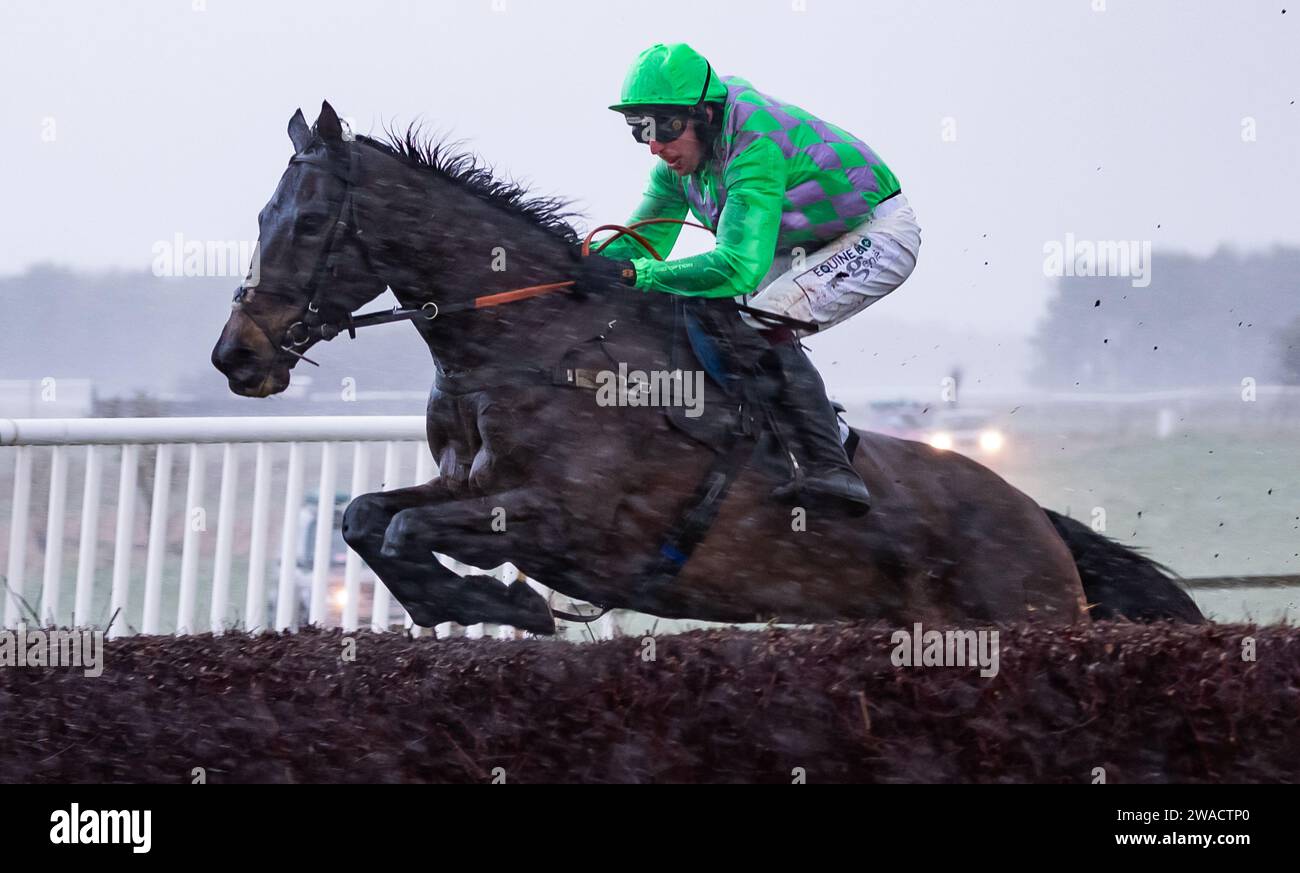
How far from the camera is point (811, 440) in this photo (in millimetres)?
2855

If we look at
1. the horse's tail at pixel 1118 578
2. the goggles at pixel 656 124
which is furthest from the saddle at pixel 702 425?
the horse's tail at pixel 1118 578

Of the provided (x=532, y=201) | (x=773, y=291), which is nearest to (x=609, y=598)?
(x=773, y=291)

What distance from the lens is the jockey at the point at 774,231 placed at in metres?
Result: 2.79

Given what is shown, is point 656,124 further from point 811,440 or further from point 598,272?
point 811,440

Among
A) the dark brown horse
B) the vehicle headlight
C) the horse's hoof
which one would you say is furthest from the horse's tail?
the vehicle headlight

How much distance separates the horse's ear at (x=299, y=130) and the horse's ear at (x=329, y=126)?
0.20 ft

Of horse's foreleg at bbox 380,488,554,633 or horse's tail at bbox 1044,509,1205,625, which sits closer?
horse's foreleg at bbox 380,488,554,633

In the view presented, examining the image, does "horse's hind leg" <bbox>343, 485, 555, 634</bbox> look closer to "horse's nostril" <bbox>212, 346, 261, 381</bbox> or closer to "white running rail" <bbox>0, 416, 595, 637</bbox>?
"horse's nostril" <bbox>212, 346, 261, 381</bbox>

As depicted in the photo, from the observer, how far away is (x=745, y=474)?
2.91m

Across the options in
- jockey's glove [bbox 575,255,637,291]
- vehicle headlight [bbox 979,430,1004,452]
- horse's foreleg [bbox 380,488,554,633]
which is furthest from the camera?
vehicle headlight [bbox 979,430,1004,452]

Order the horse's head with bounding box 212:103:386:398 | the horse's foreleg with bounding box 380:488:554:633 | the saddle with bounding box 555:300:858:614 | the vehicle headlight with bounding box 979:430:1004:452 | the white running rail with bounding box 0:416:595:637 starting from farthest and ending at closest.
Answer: the vehicle headlight with bounding box 979:430:1004:452
the white running rail with bounding box 0:416:595:637
the saddle with bounding box 555:300:858:614
the horse's head with bounding box 212:103:386:398
the horse's foreleg with bounding box 380:488:554:633

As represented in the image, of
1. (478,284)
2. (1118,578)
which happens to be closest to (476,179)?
(478,284)

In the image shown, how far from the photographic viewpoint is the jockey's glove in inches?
118

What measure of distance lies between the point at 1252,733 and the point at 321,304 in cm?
203
